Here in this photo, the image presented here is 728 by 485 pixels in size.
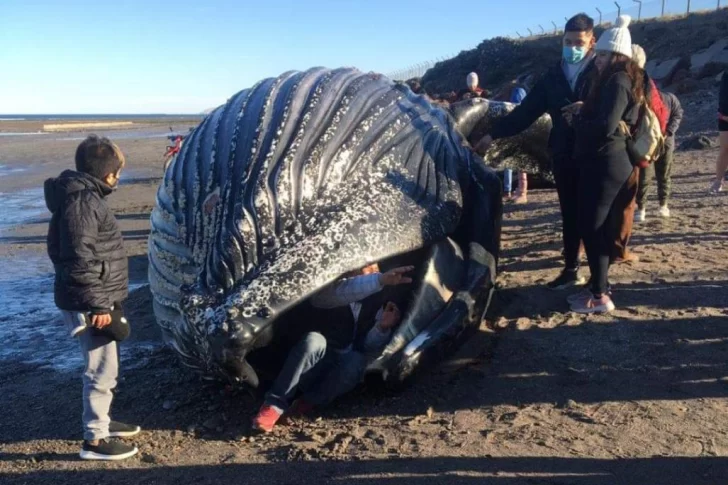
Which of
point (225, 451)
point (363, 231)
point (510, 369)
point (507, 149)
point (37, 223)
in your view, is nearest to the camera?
point (225, 451)

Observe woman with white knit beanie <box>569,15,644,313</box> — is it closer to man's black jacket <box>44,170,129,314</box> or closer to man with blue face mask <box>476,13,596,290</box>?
man with blue face mask <box>476,13,596,290</box>

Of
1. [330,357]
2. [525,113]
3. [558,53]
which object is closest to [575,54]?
[525,113]

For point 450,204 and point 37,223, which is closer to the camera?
point 450,204

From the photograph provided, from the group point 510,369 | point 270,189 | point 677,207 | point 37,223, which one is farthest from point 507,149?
point 37,223

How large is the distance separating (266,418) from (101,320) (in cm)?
105

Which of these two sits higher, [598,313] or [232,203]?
[232,203]

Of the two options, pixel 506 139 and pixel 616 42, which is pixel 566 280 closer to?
pixel 616 42

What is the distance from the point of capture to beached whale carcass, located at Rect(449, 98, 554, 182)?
679 centimetres

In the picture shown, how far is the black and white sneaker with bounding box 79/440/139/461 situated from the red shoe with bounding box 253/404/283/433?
670 millimetres

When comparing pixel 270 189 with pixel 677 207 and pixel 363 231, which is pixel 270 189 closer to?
pixel 363 231

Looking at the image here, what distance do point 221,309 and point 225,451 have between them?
33.9 inches

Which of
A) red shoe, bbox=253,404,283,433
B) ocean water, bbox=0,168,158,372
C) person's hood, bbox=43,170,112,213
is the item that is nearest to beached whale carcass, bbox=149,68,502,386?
red shoe, bbox=253,404,283,433

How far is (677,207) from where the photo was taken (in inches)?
340

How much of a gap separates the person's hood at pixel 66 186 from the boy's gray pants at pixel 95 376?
0.61 meters
